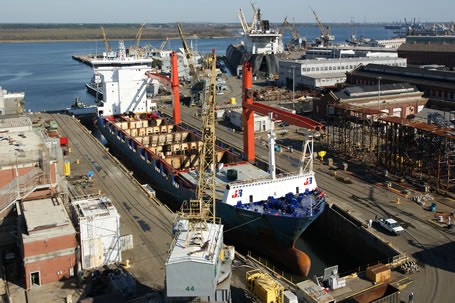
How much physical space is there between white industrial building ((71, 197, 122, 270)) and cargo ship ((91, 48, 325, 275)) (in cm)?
661

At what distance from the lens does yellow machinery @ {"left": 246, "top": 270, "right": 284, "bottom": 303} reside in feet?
55.5

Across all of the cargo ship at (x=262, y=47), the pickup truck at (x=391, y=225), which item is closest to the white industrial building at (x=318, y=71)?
the cargo ship at (x=262, y=47)

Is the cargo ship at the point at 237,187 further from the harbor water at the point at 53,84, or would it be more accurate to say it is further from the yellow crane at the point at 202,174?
the harbor water at the point at 53,84

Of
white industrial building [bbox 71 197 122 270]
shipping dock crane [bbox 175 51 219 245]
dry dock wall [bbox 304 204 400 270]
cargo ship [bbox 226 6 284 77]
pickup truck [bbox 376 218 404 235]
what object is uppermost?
cargo ship [bbox 226 6 284 77]

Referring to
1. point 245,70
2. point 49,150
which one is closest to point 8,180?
point 49,150

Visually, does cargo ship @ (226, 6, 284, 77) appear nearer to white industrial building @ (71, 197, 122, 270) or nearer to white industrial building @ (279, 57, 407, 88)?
white industrial building @ (279, 57, 407, 88)

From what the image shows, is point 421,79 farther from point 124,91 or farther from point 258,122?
point 124,91

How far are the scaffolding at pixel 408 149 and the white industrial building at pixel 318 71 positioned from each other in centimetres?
3263

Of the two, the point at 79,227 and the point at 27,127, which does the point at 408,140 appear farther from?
the point at 27,127

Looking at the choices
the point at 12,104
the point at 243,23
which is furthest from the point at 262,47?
the point at 12,104

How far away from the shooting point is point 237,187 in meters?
25.0

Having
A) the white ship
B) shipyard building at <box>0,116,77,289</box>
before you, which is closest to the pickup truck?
shipyard building at <box>0,116,77,289</box>

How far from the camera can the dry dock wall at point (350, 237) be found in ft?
74.9

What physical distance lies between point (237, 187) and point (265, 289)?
8.58 m
